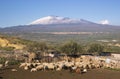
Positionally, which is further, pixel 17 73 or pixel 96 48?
pixel 96 48

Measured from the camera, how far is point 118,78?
3725 centimetres

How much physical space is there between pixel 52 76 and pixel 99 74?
6693 millimetres

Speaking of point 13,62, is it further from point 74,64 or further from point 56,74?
point 56,74

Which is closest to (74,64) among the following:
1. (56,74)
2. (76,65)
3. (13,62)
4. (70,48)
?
(76,65)

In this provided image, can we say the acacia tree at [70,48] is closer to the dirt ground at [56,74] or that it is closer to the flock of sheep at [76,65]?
the flock of sheep at [76,65]

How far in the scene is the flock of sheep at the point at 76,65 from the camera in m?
41.5

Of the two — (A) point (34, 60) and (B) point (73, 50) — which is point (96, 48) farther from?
(A) point (34, 60)

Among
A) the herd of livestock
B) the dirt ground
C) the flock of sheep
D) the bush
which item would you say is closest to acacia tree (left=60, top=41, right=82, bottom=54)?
the herd of livestock

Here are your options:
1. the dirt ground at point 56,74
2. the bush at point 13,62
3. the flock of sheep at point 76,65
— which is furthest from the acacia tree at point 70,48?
the dirt ground at point 56,74

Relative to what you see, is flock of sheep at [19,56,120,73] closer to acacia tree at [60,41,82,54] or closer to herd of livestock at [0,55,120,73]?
herd of livestock at [0,55,120,73]

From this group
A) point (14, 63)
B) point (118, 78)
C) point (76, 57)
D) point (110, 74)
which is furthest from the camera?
point (76, 57)

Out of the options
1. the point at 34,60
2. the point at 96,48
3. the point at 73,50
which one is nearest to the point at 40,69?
the point at 34,60

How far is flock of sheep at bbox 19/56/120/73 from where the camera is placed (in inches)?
1635

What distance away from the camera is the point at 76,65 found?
43906 mm
